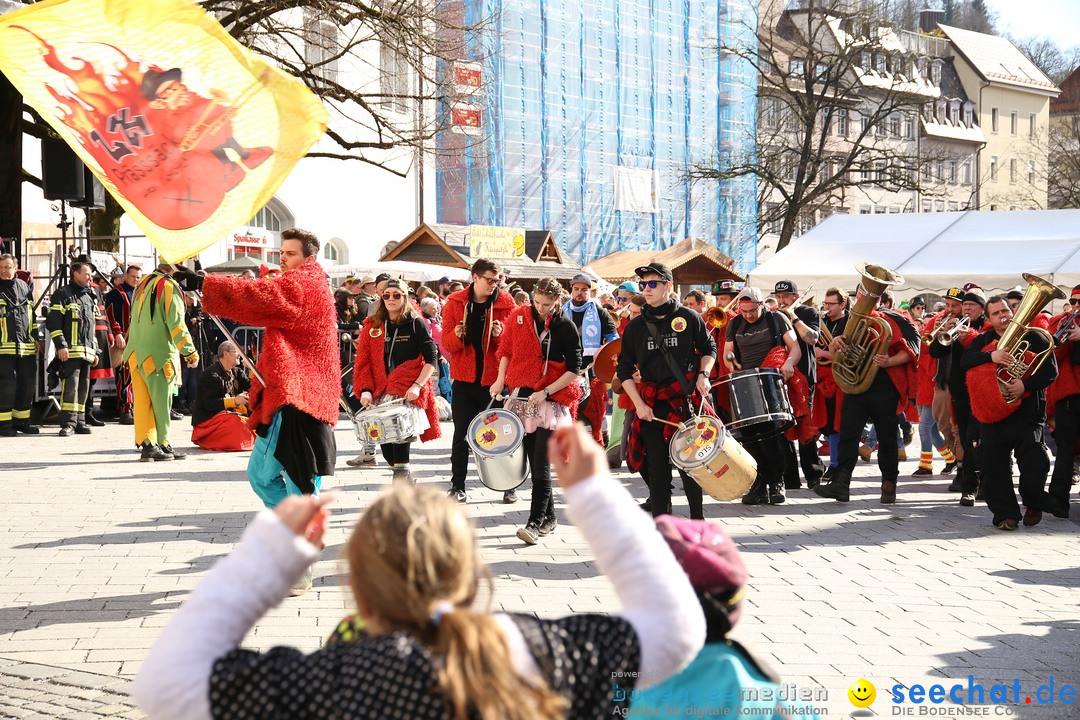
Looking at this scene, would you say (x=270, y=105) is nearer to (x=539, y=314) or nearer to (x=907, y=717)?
(x=907, y=717)

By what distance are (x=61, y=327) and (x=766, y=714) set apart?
1396cm

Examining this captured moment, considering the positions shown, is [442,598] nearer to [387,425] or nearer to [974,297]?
[387,425]

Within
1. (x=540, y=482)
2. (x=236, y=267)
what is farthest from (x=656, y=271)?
(x=236, y=267)

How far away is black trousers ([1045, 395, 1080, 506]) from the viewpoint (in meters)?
10.6

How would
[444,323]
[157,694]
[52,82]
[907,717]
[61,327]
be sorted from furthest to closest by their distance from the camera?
[61,327]
[444,323]
[52,82]
[907,717]
[157,694]

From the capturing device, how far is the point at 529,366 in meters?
9.61

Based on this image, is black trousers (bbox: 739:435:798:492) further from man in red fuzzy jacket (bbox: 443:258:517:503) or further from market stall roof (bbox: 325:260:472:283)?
market stall roof (bbox: 325:260:472:283)

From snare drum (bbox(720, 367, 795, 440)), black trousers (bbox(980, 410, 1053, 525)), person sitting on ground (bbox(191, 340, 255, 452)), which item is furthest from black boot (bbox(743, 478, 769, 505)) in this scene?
person sitting on ground (bbox(191, 340, 255, 452))

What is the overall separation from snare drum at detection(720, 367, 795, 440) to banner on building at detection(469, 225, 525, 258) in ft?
79.6

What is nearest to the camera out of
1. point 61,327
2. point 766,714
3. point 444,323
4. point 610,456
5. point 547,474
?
point 766,714

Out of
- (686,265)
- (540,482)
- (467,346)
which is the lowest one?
(540,482)

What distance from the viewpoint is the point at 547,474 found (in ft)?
29.9

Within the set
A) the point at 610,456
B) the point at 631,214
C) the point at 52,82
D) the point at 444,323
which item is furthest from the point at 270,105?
the point at 631,214

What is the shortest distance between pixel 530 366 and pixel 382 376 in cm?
173
